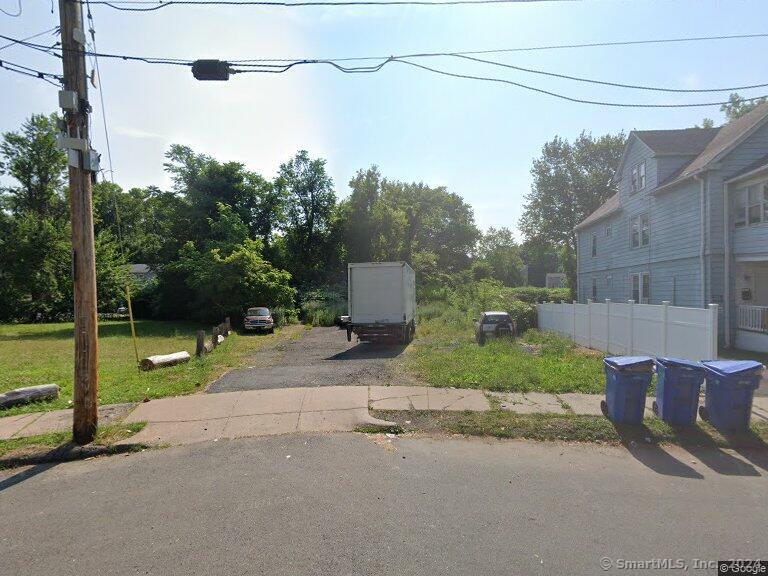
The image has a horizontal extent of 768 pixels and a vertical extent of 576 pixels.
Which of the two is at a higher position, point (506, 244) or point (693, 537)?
point (506, 244)

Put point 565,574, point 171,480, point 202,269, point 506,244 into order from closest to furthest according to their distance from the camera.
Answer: point 565,574, point 171,480, point 202,269, point 506,244

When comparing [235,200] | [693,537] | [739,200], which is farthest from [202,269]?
[693,537]

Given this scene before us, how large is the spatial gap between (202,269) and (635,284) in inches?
928

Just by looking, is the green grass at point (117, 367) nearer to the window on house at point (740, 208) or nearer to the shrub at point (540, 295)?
the window on house at point (740, 208)

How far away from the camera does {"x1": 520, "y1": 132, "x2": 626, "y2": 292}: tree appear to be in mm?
49938

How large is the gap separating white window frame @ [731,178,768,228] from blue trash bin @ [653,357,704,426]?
1113 centimetres

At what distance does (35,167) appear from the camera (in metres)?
38.7

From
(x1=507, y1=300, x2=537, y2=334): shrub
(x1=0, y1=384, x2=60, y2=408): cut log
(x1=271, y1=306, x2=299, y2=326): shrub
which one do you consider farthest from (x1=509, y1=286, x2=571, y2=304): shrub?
(x1=0, y1=384, x2=60, y2=408): cut log

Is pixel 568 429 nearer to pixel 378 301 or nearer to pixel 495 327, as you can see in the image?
pixel 495 327

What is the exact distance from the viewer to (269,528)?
3.79 m

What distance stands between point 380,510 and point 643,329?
1039cm

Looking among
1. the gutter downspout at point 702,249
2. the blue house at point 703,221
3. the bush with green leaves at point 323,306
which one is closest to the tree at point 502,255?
the bush with green leaves at point 323,306

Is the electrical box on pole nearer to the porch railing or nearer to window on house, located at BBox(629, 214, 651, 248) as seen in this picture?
the porch railing

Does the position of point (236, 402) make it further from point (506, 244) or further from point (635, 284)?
point (506, 244)
